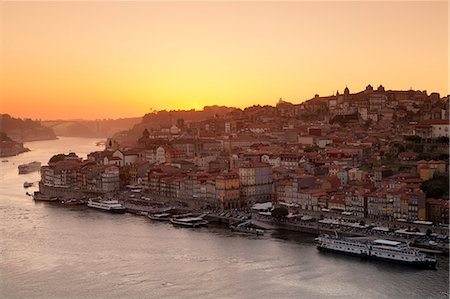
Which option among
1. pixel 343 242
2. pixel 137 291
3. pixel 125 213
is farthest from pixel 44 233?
pixel 343 242

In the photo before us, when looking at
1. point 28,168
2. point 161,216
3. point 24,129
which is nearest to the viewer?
point 161,216

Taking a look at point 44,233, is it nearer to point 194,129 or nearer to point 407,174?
point 407,174

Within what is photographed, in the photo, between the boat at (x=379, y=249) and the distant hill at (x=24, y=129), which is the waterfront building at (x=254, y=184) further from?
the distant hill at (x=24, y=129)

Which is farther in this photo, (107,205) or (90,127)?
(90,127)

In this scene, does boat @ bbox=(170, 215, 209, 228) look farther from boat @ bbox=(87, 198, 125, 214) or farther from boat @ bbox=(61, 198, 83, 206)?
boat @ bbox=(61, 198, 83, 206)

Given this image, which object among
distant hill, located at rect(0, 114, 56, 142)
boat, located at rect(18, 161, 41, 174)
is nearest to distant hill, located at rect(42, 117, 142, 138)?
distant hill, located at rect(0, 114, 56, 142)

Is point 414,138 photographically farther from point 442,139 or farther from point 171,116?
point 171,116

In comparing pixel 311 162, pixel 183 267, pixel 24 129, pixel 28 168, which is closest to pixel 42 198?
pixel 311 162
